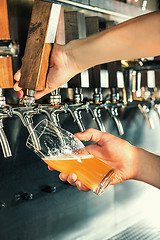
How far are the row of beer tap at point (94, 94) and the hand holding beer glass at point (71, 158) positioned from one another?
186mm

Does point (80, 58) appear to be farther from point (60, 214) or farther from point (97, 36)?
point (60, 214)

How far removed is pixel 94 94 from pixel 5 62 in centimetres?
48

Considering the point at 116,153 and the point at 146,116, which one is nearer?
the point at 116,153

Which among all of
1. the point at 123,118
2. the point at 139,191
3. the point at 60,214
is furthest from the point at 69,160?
the point at 139,191

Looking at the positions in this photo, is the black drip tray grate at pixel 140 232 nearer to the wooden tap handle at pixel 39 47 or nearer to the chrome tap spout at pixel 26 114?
the chrome tap spout at pixel 26 114

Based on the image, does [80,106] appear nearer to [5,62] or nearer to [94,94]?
[94,94]

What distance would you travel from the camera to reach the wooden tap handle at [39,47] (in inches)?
36.0

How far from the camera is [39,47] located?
921 millimetres

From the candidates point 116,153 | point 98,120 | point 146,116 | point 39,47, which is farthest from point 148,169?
point 146,116

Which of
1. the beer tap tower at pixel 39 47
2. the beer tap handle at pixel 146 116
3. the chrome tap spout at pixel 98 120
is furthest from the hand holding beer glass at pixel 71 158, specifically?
the beer tap handle at pixel 146 116

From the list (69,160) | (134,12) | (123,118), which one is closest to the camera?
(69,160)

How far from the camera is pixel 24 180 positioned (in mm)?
1244

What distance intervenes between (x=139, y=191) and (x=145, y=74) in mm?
692

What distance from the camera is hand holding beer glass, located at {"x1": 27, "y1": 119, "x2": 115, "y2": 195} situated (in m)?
0.76
